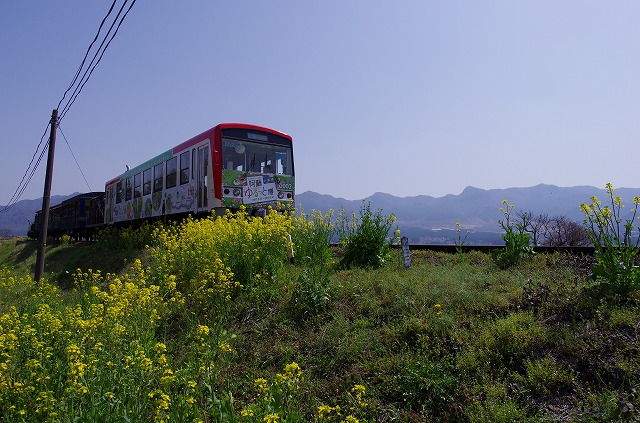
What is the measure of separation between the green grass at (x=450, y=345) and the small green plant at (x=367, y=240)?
1364mm

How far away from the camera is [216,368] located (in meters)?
3.70

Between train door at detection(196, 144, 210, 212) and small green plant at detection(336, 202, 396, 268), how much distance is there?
4879 millimetres

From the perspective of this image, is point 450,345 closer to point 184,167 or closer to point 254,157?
point 254,157

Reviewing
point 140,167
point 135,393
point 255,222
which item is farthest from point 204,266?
point 140,167

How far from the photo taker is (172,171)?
513 inches

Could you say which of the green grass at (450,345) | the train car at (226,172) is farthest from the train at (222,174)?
the green grass at (450,345)

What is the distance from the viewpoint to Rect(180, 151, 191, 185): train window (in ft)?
39.5

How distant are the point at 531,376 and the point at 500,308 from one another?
106cm

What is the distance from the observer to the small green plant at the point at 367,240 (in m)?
6.89

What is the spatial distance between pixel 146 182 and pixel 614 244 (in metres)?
14.4

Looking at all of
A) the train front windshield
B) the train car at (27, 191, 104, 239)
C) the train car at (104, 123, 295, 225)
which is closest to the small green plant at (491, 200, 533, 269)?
the train car at (104, 123, 295, 225)

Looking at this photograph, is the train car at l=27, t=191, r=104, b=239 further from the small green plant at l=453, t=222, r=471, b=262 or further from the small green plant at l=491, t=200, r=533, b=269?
the small green plant at l=491, t=200, r=533, b=269

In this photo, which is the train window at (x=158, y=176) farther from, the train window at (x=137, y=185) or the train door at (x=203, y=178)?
the train door at (x=203, y=178)

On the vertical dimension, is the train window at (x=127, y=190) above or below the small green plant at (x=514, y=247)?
above
